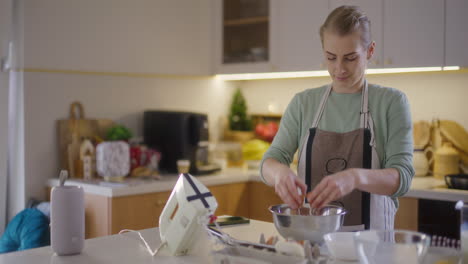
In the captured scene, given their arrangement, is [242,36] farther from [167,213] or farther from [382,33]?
[167,213]

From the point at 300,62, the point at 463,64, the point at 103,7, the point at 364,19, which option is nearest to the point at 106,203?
the point at 103,7

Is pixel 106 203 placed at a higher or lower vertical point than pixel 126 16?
lower

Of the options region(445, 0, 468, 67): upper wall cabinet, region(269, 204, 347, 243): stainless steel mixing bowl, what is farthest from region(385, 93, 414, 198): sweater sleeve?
region(445, 0, 468, 67): upper wall cabinet

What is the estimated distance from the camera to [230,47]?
387 cm

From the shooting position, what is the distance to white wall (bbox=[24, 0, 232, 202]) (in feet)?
10.4

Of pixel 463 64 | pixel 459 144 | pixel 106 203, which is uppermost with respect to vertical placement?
pixel 463 64

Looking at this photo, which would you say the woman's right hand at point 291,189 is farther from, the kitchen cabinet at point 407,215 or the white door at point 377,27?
the white door at point 377,27

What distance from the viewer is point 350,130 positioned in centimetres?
199

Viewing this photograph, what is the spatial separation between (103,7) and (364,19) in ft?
6.43

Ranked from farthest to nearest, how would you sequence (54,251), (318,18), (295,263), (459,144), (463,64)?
1. (318,18)
2. (459,144)
3. (463,64)
4. (54,251)
5. (295,263)

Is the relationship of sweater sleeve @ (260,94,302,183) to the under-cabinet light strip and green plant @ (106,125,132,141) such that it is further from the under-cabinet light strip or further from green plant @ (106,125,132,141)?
green plant @ (106,125,132,141)

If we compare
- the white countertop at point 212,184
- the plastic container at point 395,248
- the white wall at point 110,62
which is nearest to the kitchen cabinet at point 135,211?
the white countertop at point 212,184

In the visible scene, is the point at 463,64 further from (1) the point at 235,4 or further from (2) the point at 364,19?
(1) the point at 235,4

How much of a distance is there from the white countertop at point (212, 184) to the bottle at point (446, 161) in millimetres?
54
